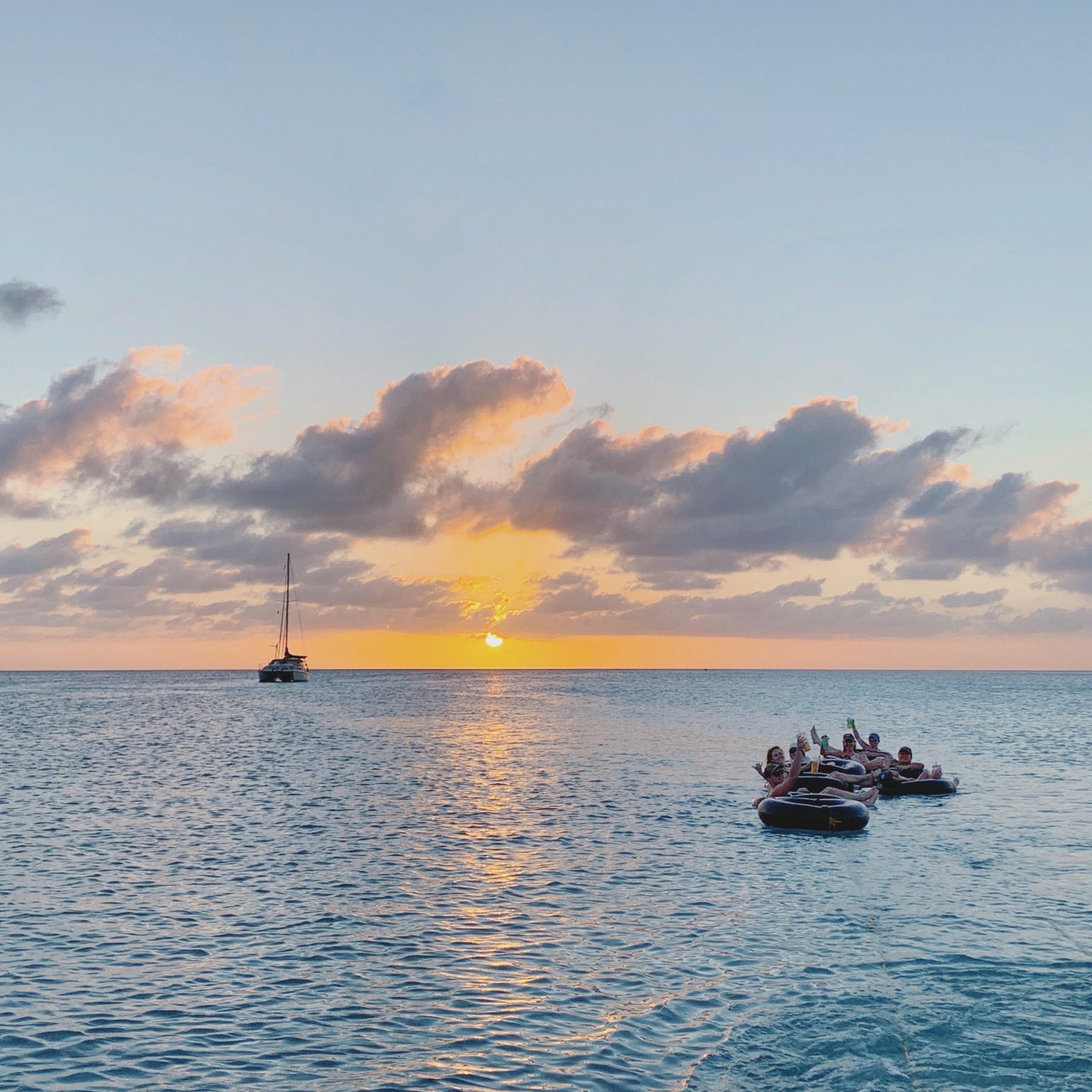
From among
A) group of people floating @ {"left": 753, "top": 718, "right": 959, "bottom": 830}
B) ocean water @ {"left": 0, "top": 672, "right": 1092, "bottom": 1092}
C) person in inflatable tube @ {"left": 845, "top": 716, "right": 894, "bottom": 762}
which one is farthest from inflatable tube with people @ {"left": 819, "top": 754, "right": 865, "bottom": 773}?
person in inflatable tube @ {"left": 845, "top": 716, "right": 894, "bottom": 762}

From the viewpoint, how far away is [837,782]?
39719 millimetres

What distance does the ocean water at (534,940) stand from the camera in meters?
15.2

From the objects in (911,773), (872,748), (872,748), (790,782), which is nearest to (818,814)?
(790,782)

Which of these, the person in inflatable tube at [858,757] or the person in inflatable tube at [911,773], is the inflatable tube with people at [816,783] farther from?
the person in inflatable tube at [858,757]

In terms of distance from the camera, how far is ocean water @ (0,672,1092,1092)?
1516cm

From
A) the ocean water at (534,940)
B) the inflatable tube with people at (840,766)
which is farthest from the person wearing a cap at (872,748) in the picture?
the ocean water at (534,940)

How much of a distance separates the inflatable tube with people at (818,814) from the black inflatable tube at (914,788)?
11605mm

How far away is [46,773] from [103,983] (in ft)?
147

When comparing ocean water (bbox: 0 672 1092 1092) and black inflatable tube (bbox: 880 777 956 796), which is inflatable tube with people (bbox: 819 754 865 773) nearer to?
black inflatable tube (bbox: 880 777 956 796)

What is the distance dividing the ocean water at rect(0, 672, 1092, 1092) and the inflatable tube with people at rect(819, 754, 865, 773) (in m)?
2.20

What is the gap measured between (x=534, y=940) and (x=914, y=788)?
31.2 meters

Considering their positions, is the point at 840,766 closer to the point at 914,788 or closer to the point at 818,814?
the point at 914,788

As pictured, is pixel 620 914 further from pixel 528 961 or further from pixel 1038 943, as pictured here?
pixel 1038 943

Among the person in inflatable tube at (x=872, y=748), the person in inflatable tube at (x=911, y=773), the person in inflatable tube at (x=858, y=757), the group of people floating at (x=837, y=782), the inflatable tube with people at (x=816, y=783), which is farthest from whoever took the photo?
the person in inflatable tube at (x=872, y=748)
